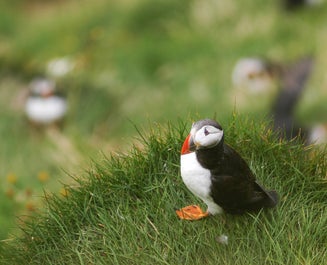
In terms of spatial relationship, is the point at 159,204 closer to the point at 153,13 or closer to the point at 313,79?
the point at 313,79

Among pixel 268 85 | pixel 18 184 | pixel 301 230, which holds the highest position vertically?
pixel 301 230

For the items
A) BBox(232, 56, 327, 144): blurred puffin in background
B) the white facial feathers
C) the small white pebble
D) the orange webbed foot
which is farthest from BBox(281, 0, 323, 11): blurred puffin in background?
the white facial feathers

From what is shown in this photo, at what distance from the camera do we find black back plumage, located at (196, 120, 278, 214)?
11.6ft

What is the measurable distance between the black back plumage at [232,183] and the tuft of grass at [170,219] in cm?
7

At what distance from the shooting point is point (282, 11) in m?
12.5

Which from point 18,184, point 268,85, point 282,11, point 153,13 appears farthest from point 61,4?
point 18,184

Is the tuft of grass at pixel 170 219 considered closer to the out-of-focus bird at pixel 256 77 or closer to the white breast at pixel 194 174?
the white breast at pixel 194 174

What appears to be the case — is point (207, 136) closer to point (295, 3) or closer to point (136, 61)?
point (136, 61)

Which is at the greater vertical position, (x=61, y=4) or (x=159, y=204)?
(x=159, y=204)

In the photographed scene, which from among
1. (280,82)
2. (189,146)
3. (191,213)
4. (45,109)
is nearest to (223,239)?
(191,213)

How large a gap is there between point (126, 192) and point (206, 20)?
9198 mm

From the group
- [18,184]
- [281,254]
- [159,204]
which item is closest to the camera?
[281,254]

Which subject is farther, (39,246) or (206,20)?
(206,20)

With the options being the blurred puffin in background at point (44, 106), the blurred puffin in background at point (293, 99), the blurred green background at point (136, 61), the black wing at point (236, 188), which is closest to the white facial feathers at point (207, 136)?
the black wing at point (236, 188)
